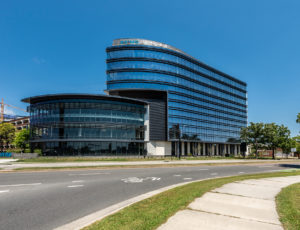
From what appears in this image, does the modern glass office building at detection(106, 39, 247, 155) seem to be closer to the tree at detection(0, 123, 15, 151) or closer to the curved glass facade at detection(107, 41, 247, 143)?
the curved glass facade at detection(107, 41, 247, 143)

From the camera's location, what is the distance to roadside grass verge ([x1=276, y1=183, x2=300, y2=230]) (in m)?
5.72

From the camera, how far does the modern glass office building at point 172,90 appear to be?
2373 inches

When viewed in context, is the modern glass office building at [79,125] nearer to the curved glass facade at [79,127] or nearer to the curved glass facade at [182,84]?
the curved glass facade at [79,127]

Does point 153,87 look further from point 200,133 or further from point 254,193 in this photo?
point 254,193

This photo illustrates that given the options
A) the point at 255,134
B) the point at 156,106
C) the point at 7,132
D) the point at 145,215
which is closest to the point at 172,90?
the point at 156,106

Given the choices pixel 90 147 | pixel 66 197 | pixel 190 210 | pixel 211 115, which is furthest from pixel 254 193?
pixel 211 115

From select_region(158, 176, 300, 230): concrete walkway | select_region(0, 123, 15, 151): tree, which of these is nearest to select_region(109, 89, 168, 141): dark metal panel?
select_region(0, 123, 15, 151): tree

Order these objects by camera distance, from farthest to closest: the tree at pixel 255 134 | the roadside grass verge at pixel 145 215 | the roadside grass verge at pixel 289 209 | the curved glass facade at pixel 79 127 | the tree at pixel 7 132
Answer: the tree at pixel 7 132 → the tree at pixel 255 134 → the curved glass facade at pixel 79 127 → the roadside grass verge at pixel 289 209 → the roadside grass verge at pixel 145 215

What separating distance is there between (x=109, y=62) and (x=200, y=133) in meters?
36.5

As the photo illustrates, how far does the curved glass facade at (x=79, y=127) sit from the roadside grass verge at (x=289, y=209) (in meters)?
41.4

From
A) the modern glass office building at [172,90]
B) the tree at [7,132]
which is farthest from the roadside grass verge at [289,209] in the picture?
the tree at [7,132]

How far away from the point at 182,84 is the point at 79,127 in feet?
113

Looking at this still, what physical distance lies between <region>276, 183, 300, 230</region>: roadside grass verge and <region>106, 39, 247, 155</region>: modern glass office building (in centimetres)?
4051

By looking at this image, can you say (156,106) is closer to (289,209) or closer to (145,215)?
Answer: (289,209)
